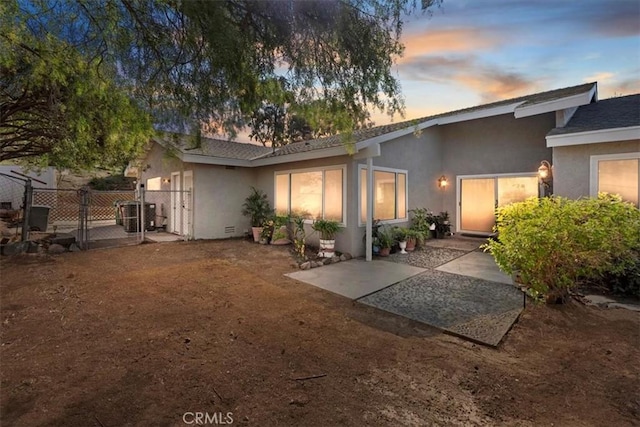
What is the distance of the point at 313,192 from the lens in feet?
29.0

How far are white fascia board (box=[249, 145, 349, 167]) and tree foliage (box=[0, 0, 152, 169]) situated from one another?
405 cm

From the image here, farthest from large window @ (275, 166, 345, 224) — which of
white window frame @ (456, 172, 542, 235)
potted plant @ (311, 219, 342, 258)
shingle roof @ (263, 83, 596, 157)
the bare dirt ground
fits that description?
white window frame @ (456, 172, 542, 235)

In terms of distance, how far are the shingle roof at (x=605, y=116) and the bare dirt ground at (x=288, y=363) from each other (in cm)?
409

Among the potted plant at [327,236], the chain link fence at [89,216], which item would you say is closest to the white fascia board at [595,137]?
the potted plant at [327,236]

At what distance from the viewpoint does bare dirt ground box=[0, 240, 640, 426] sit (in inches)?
86.2

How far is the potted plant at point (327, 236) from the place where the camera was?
7.59m

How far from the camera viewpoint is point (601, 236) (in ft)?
12.3

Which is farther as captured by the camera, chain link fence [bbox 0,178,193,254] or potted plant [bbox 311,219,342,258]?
chain link fence [bbox 0,178,193,254]

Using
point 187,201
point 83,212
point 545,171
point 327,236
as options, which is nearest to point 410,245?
point 327,236

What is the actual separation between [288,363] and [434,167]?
953 centimetres

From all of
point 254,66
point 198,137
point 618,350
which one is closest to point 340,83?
point 254,66

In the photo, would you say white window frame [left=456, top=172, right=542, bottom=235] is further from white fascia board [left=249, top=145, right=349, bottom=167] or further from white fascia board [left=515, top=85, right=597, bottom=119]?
white fascia board [left=249, top=145, right=349, bottom=167]

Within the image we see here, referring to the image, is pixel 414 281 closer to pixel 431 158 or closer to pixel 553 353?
pixel 553 353

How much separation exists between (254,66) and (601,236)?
15.3ft
